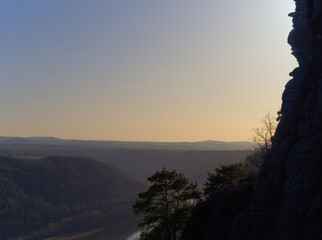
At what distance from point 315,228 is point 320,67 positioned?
1218 centimetres

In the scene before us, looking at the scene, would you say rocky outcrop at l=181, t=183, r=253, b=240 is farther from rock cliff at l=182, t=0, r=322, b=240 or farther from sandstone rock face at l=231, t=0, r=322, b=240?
sandstone rock face at l=231, t=0, r=322, b=240

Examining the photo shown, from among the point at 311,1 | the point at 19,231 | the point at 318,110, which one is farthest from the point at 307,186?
the point at 19,231

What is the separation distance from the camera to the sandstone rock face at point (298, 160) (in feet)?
61.4

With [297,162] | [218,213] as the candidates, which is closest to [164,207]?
[218,213]

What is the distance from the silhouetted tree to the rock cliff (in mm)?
14223

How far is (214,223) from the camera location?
24.4 m

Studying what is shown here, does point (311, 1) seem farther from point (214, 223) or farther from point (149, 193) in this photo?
point (149, 193)

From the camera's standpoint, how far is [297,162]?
20328mm

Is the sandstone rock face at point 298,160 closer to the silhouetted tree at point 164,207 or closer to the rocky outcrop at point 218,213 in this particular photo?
the rocky outcrop at point 218,213

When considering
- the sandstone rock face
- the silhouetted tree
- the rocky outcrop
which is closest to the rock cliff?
the sandstone rock face

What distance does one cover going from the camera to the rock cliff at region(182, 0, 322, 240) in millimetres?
18719

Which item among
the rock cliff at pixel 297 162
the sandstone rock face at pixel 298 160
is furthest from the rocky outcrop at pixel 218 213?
the sandstone rock face at pixel 298 160

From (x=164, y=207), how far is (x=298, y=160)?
2203 cm

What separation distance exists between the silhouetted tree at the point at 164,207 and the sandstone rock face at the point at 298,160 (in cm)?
1673
